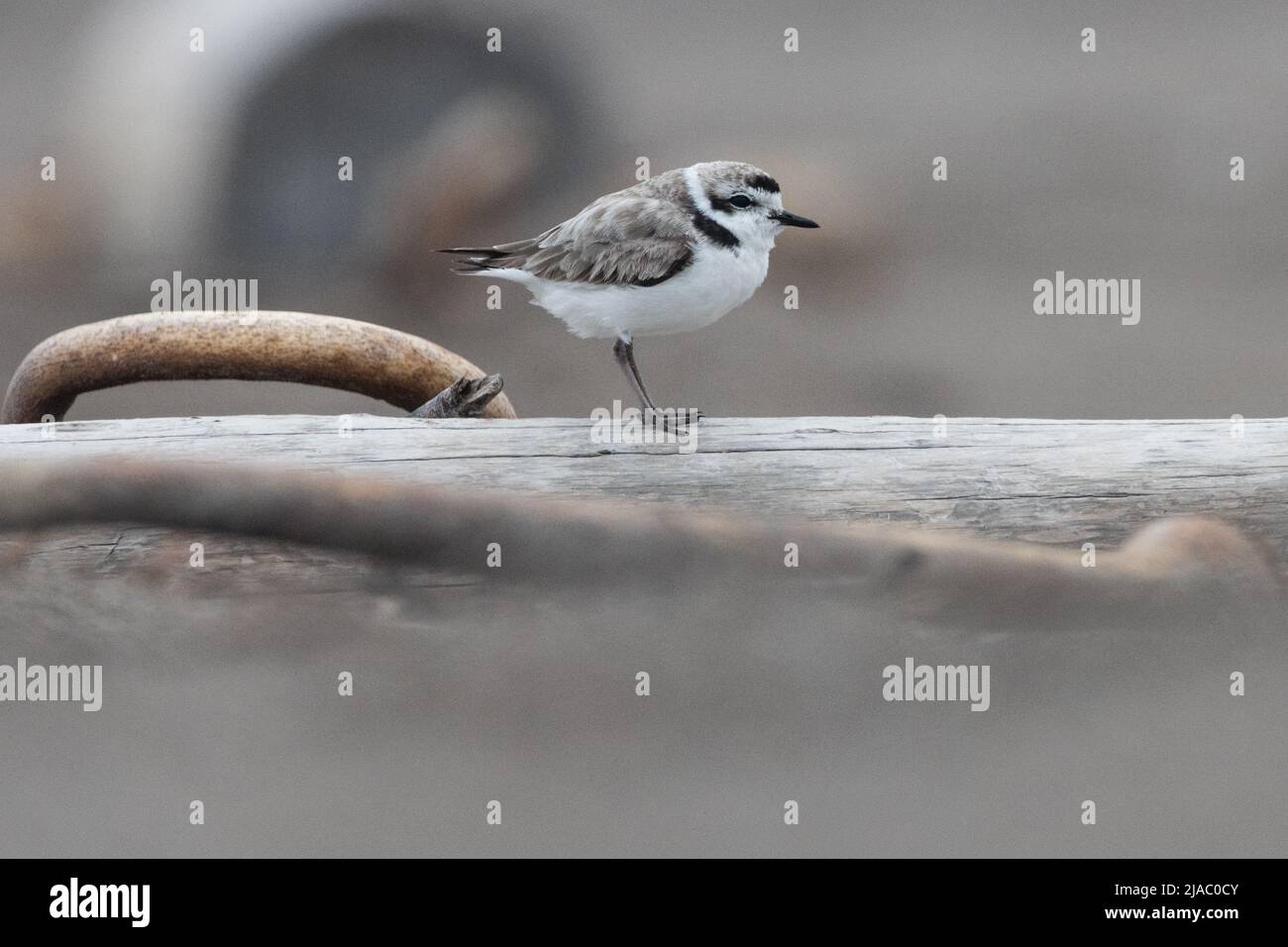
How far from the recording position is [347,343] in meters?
1.76

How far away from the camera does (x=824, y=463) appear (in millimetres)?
1615

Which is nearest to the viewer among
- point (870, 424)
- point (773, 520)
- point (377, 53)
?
point (773, 520)

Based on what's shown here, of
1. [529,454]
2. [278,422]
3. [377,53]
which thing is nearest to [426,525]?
[529,454]

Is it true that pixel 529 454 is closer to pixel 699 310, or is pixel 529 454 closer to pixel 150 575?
pixel 699 310

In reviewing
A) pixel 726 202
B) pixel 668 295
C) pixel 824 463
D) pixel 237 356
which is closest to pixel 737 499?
pixel 824 463

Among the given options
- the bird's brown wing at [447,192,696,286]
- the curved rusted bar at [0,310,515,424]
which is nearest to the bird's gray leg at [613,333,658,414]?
the bird's brown wing at [447,192,696,286]

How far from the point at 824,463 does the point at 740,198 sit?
413 millimetres

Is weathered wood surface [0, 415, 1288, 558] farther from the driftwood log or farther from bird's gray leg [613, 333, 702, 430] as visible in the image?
bird's gray leg [613, 333, 702, 430]

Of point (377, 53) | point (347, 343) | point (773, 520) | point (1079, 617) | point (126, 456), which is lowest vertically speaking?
point (1079, 617)

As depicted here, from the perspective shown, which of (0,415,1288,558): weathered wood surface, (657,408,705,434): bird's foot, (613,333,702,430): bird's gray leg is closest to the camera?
(0,415,1288,558): weathered wood surface

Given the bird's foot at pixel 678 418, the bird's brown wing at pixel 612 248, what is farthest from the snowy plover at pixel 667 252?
the bird's foot at pixel 678 418

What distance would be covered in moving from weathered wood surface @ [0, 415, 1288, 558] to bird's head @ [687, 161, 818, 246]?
0.29 meters

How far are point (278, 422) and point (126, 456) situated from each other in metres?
0.20

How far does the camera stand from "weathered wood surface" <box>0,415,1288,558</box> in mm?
1579
